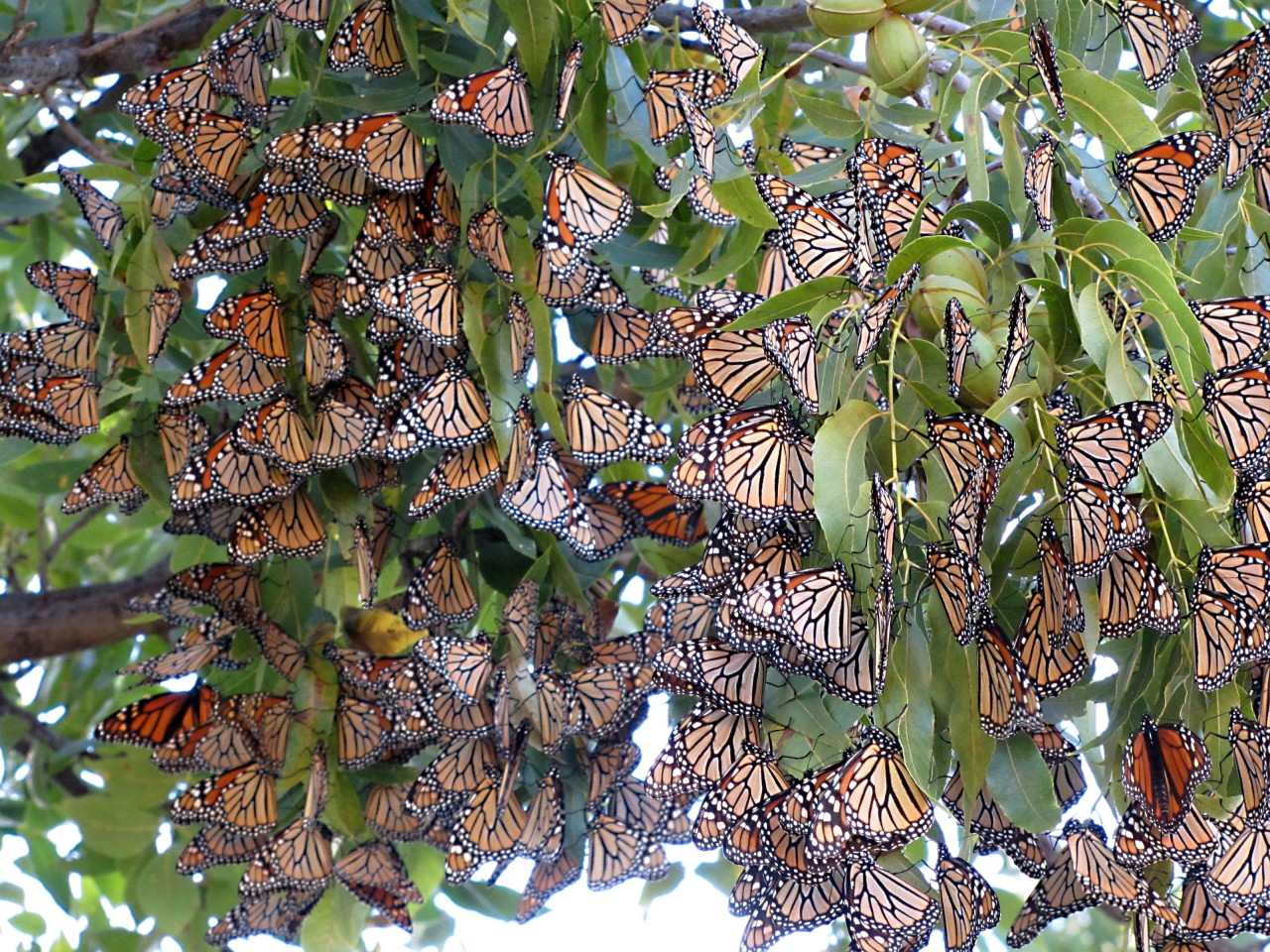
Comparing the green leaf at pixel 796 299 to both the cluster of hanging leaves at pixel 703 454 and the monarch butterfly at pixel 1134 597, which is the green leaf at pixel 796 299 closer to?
the cluster of hanging leaves at pixel 703 454

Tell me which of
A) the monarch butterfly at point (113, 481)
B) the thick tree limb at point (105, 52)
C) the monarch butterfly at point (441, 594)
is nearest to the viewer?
the monarch butterfly at point (441, 594)

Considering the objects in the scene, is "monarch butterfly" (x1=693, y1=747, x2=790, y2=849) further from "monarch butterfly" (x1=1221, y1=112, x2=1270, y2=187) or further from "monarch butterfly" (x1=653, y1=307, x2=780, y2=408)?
"monarch butterfly" (x1=1221, y1=112, x2=1270, y2=187)

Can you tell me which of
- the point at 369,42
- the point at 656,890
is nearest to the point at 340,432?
the point at 369,42

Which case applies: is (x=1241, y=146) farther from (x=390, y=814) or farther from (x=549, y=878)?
(x=390, y=814)

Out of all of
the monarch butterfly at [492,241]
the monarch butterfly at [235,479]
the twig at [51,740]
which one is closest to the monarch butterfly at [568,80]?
the monarch butterfly at [492,241]

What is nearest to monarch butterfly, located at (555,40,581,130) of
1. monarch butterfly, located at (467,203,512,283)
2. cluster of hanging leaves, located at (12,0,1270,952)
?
cluster of hanging leaves, located at (12,0,1270,952)
